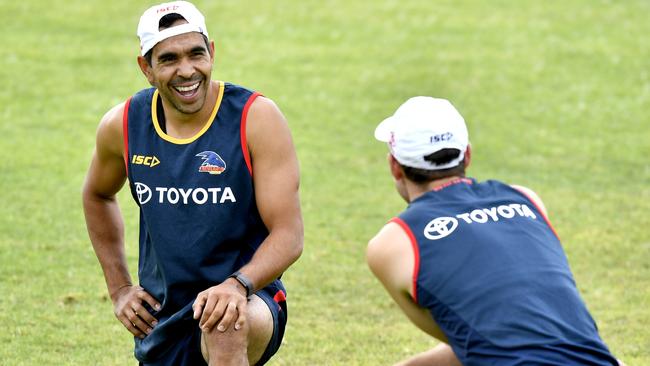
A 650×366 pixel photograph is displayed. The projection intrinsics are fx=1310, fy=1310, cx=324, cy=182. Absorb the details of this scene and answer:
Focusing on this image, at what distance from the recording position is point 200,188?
585cm

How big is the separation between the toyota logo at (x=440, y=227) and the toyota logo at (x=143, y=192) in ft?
5.60

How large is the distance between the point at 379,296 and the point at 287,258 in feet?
10.8

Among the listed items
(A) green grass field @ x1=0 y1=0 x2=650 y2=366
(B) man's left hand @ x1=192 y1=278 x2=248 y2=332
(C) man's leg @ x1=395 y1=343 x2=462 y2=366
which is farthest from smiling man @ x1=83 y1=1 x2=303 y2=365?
(A) green grass field @ x1=0 y1=0 x2=650 y2=366

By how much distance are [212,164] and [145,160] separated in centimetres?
34

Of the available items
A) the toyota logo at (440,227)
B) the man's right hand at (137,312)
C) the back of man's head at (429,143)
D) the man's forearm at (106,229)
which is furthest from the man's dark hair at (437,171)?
the man's forearm at (106,229)

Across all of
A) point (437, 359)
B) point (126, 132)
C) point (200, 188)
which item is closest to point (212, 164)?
point (200, 188)

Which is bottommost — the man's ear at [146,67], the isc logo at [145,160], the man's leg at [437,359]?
the man's leg at [437,359]

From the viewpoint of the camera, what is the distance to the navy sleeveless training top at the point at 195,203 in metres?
5.84

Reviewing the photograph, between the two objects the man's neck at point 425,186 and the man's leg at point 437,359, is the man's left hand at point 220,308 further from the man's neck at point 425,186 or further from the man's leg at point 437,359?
the man's neck at point 425,186

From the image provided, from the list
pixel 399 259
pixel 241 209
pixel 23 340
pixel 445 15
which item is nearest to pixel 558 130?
pixel 445 15

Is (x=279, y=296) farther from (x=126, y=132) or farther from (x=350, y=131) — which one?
(x=350, y=131)

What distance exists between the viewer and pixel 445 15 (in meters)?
18.9

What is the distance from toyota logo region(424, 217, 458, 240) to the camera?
185 inches

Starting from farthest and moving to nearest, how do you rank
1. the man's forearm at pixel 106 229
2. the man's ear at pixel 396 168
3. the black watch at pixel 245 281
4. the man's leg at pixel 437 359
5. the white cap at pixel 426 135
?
the man's forearm at pixel 106 229
the black watch at pixel 245 281
the man's leg at pixel 437 359
the man's ear at pixel 396 168
the white cap at pixel 426 135
